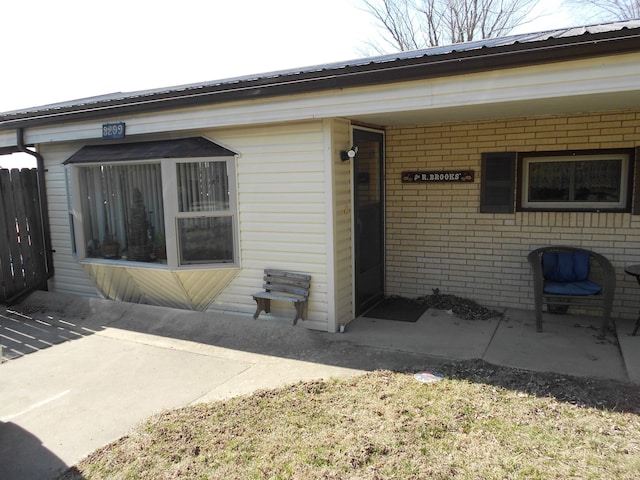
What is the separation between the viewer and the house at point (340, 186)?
17.9ft

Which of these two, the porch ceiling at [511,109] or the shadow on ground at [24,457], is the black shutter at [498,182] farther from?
the shadow on ground at [24,457]

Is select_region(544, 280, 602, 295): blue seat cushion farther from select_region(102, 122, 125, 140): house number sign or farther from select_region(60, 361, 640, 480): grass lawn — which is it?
select_region(102, 122, 125, 140): house number sign

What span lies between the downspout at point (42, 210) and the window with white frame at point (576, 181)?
22.8 ft

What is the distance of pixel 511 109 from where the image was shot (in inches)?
208

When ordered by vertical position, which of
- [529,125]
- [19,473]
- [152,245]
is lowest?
[19,473]

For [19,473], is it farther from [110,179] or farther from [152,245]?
[110,179]

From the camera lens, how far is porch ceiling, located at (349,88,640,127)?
455cm

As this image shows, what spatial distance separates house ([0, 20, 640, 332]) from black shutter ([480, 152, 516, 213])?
2cm

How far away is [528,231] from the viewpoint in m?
6.19

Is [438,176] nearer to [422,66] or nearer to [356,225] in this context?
[356,225]

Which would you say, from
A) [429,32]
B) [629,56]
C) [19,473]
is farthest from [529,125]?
[429,32]

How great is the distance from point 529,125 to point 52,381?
5.92 meters

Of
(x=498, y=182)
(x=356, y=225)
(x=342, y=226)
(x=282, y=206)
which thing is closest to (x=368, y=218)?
(x=356, y=225)

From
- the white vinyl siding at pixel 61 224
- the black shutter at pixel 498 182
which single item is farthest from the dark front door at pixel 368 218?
the white vinyl siding at pixel 61 224
